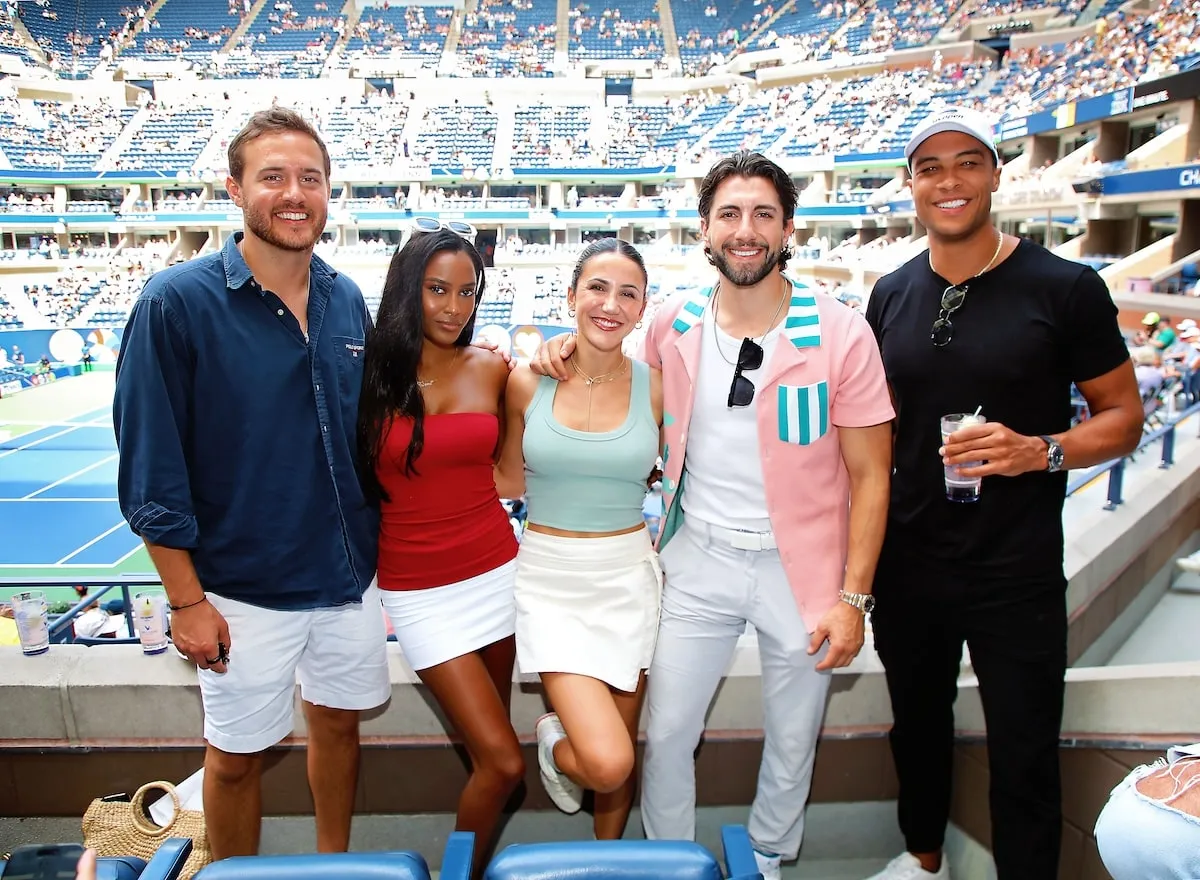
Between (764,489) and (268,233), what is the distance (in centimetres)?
132

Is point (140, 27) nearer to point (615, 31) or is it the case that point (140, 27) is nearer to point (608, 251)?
point (615, 31)

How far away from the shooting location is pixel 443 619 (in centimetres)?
210

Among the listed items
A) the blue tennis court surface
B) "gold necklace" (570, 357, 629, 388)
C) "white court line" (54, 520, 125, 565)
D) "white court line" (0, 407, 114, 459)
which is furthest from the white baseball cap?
"white court line" (0, 407, 114, 459)

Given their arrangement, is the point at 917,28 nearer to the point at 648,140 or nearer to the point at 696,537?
the point at 648,140

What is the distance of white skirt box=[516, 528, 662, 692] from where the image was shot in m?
2.04

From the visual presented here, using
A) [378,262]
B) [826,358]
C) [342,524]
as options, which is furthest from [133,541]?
[378,262]

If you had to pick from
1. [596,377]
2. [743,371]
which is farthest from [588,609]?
[743,371]

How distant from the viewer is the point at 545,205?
1383 inches

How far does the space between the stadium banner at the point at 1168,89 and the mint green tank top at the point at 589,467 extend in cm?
1902

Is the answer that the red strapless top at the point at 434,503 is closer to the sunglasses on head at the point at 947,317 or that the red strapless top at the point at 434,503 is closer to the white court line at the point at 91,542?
the sunglasses on head at the point at 947,317

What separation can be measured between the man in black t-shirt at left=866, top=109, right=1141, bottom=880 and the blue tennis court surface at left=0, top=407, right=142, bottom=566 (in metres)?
10.6

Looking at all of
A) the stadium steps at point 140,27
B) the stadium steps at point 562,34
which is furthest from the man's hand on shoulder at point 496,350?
the stadium steps at point 140,27

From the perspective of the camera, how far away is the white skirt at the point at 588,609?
2.04m

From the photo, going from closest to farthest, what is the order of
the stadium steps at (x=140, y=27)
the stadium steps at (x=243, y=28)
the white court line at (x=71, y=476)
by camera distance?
the white court line at (x=71, y=476), the stadium steps at (x=140, y=27), the stadium steps at (x=243, y=28)
